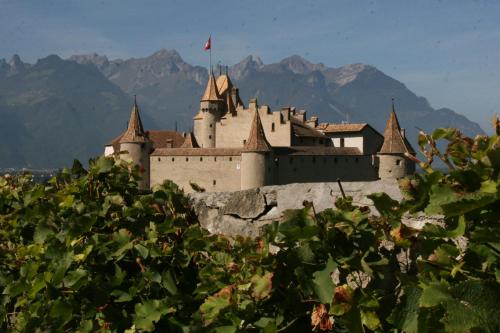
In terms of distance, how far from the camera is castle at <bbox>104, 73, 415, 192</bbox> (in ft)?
141

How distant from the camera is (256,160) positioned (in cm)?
4225

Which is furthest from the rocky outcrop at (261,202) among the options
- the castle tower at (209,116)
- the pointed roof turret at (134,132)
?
the castle tower at (209,116)

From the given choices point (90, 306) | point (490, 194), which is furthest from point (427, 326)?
point (90, 306)

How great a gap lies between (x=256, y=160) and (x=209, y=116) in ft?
57.4

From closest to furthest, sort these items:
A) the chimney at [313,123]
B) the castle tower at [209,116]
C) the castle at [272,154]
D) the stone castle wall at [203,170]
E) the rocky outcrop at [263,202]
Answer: the rocky outcrop at [263,202] → the castle at [272,154] → the stone castle wall at [203,170] → the chimney at [313,123] → the castle tower at [209,116]

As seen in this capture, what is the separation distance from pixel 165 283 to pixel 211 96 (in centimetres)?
5682

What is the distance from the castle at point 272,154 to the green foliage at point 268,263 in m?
37.3

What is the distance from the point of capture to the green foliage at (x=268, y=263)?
207cm

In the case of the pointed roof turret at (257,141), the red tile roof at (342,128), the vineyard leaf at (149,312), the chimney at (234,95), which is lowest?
the vineyard leaf at (149,312)

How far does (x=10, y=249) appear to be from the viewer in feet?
14.3

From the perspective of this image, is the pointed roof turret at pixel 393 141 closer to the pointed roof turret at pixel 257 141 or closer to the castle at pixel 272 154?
the castle at pixel 272 154

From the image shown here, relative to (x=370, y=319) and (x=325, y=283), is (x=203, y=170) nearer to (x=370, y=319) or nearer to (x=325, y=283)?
(x=325, y=283)

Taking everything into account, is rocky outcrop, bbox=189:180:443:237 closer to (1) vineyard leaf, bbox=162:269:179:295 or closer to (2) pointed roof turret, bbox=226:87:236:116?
(1) vineyard leaf, bbox=162:269:179:295

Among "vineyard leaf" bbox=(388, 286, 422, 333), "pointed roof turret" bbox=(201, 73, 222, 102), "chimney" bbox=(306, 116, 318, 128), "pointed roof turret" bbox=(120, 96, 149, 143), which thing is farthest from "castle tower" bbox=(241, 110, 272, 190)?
"vineyard leaf" bbox=(388, 286, 422, 333)
